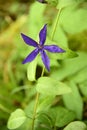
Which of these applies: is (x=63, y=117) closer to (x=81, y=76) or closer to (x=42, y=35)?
(x=81, y=76)

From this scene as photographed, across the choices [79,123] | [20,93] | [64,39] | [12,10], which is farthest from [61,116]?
[12,10]

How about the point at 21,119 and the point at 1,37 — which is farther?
the point at 1,37

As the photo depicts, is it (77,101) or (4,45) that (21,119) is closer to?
(77,101)

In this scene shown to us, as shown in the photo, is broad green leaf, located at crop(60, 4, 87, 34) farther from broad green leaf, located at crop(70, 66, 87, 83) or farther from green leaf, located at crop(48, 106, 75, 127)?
green leaf, located at crop(48, 106, 75, 127)

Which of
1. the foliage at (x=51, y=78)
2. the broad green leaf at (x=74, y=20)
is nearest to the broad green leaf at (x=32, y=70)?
the foliage at (x=51, y=78)

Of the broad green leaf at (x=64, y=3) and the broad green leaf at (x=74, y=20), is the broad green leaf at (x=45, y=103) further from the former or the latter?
the broad green leaf at (x=74, y=20)

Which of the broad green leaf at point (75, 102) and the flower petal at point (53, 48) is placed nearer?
the flower petal at point (53, 48)
